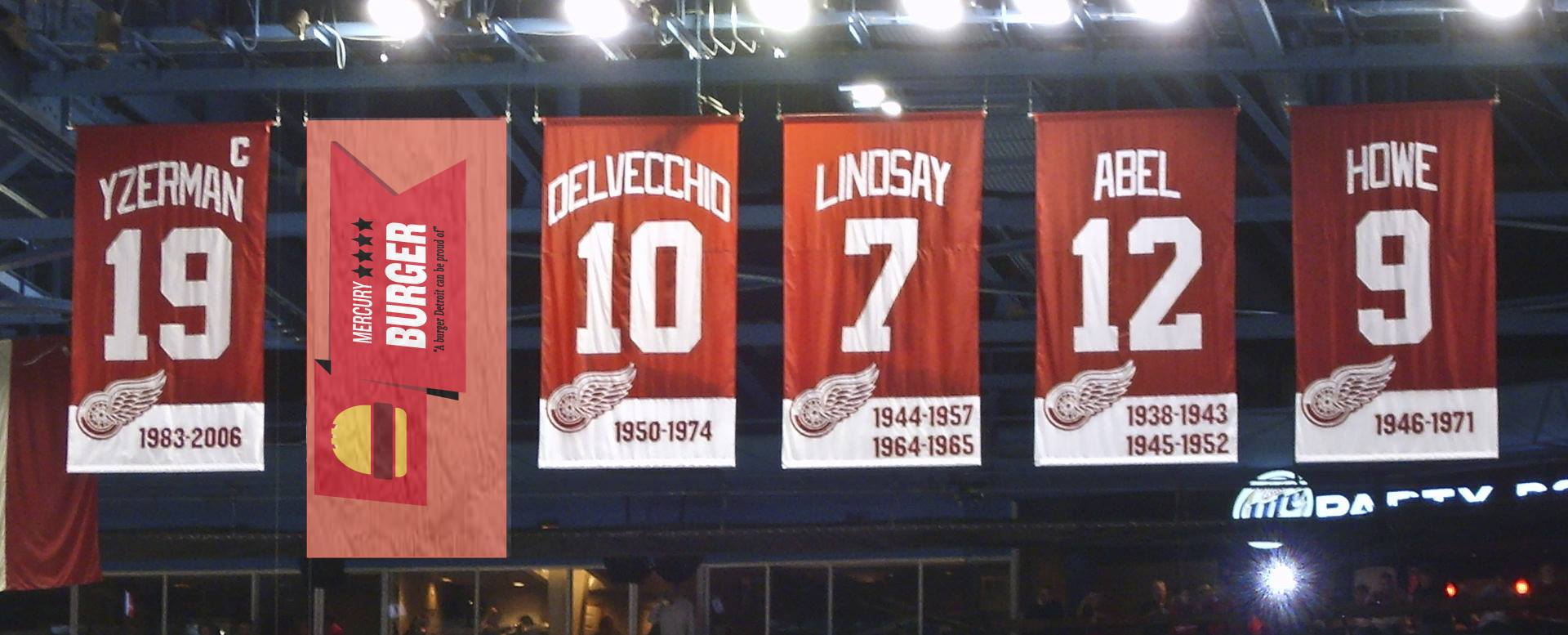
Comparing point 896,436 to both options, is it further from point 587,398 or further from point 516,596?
point 516,596

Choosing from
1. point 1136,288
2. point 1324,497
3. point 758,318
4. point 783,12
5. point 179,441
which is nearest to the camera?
point 1136,288

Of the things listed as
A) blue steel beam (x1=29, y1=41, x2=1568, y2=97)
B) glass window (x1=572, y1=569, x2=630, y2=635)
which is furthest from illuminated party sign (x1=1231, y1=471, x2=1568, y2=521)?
glass window (x1=572, y1=569, x2=630, y2=635)

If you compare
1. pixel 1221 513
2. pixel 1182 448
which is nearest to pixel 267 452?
pixel 1221 513

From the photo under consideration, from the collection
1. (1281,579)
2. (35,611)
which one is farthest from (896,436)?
(35,611)

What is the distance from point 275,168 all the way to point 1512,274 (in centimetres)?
1288

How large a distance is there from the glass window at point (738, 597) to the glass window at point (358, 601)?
4.39m

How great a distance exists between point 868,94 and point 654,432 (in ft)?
13.0

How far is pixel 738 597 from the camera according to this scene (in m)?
27.5

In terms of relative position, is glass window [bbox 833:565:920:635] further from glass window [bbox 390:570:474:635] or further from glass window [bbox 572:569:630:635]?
glass window [bbox 390:570:474:635]

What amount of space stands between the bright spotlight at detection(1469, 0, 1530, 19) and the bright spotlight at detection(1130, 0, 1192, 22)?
71.8 inches

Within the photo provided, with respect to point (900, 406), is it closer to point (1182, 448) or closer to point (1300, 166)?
point (1182, 448)

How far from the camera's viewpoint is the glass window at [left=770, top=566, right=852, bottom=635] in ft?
89.7

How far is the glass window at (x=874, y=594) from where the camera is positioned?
27.2 m

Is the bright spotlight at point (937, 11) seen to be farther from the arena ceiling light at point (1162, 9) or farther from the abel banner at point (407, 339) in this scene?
the abel banner at point (407, 339)
